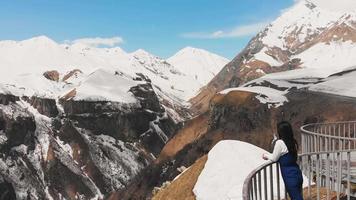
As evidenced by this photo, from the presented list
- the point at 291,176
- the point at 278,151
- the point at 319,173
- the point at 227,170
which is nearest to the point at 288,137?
the point at 278,151

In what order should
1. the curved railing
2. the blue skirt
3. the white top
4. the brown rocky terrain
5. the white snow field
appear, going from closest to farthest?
1. the curved railing
2. the blue skirt
3. the white top
4. the white snow field
5. the brown rocky terrain

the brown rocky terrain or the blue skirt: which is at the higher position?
the blue skirt

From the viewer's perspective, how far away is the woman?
11664 mm

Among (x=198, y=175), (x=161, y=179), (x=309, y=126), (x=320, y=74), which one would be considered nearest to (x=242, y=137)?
(x=161, y=179)

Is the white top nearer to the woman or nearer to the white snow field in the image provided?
the woman

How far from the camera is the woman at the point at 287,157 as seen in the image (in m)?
11.7

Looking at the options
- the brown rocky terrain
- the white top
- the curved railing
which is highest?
the white top

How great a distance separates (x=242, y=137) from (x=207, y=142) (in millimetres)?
9388

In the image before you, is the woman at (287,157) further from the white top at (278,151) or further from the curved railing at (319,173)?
the curved railing at (319,173)

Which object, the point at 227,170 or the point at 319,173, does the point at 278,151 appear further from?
the point at 227,170

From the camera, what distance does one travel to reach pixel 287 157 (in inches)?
468

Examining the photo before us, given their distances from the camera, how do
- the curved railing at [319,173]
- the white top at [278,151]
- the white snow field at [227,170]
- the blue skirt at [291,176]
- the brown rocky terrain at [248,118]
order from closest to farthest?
the curved railing at [319,173] → the blue skirt at [291,176] → the white top at [278,151] → the white snow field at [227,170] → the brown rocky terrain at [248,118]

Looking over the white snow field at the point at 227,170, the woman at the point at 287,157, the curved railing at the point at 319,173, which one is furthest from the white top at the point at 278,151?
the white snow field at the point at 227,170

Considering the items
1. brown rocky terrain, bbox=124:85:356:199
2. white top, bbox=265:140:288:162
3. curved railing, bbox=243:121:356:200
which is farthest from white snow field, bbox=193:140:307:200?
brown rocky terrain, bbox=124:85:356:199
